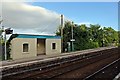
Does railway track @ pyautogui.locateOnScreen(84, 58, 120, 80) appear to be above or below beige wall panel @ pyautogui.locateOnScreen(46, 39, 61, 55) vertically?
below

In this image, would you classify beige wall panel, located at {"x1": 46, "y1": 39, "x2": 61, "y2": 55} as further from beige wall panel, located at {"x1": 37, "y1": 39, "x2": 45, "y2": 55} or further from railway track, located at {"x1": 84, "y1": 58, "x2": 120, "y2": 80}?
railway track, located at {"x1": 84, "y1": 58, "x2": 120, "y2": 80}

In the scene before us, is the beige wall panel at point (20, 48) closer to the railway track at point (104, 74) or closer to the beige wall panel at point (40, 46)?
the beige wall panel at point (40, 46)

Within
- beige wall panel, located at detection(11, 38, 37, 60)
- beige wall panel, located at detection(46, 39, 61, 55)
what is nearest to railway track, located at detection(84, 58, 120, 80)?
beige wall panel, located at detection(11, 38, 37, 60)

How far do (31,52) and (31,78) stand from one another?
24253mm

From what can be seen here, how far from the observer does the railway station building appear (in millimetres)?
36656

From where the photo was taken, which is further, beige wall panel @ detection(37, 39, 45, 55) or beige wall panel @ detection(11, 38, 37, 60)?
beige wall panel @ detection(37, 39, 45, 55)

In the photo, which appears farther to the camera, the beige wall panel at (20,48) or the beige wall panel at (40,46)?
the beige wall panel at (40,46)

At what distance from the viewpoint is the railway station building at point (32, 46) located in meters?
36.7

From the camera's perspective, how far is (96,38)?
272 feet

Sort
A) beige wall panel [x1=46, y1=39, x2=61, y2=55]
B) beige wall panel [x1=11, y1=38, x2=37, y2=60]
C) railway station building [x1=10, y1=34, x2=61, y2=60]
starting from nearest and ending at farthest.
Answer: beige wall panel [x1=11, y1=38, x2=37, y2=60], railway station building [x1=10, y1=34, x2=61, y2=60], beige wall panel [x1=46, y1=39, x2=61, y2=55]

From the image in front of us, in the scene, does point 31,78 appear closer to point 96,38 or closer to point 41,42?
point 41,42

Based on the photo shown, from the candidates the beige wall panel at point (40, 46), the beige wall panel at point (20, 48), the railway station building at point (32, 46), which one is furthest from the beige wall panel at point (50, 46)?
the beige wall panel at point (20, 48)

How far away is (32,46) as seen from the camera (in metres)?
40.4

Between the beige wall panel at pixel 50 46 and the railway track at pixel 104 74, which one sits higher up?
the beige wall panel at pixel 50 46
